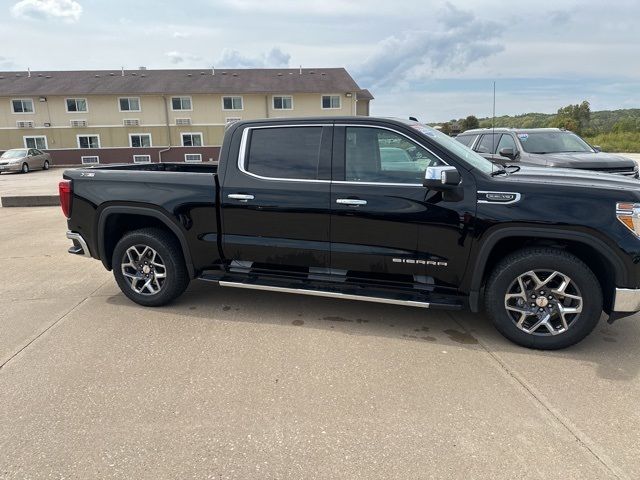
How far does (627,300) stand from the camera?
340 cm

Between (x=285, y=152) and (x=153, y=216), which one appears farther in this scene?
(x=153, y=216)

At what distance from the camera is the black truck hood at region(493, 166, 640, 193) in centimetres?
348

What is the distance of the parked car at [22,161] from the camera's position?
88.5 feet

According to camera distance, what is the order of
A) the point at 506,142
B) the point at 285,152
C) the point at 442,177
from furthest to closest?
the point at 506,142
the point at 285,152
the point at 442,177

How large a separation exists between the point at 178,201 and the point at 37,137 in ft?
135

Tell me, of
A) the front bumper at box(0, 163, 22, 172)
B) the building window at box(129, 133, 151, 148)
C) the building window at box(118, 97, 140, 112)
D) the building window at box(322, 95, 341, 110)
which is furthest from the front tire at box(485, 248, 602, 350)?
the building window at box(118, 97, 140, 112)

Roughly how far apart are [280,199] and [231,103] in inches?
1449

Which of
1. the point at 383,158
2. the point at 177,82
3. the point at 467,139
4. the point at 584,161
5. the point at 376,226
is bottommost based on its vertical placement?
the point at 376,226

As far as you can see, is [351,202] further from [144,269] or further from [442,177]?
[144,269]

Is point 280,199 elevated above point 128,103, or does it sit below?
below

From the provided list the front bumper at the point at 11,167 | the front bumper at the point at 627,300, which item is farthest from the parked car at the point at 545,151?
the front bumper at the point at 11,167

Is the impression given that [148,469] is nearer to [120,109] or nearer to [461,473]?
[461,473]

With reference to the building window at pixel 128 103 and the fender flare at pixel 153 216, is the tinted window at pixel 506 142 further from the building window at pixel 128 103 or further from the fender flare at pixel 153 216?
the building window at pixel 128 103

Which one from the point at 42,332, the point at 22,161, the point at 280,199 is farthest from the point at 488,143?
the point at 22,161
